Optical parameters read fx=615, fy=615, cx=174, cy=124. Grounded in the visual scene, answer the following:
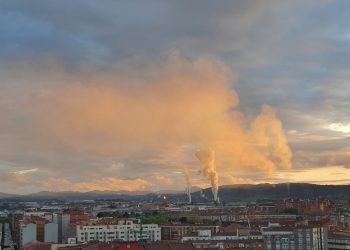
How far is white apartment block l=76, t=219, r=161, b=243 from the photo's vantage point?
61.4m

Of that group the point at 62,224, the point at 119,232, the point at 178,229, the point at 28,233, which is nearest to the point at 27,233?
the point at 28,233

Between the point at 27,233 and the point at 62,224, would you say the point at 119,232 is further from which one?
the point at 62,224

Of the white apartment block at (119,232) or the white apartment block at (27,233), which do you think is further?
the white apartment block at (27,233)

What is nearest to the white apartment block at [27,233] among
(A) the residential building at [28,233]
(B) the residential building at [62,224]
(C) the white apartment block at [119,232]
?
(A) the residential building at [28,233]

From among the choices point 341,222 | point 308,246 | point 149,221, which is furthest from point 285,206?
point 308,246

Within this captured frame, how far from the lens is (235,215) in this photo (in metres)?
94.6

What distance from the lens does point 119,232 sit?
63156 millimetres

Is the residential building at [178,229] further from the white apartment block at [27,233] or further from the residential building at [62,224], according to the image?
the white apartment block at [27,233]

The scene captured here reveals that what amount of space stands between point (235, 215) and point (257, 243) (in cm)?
4707

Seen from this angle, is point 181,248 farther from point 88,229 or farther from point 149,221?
point 149,221

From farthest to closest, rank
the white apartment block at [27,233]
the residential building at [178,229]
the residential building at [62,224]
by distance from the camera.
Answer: the residential building at [62,224], the residential building at [178,229], the white apartment block at [27,233]

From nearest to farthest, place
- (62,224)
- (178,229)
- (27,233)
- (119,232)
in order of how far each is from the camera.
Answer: (119,232) → (27,233) → (178,229) → (62,224)

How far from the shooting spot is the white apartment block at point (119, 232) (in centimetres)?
6138

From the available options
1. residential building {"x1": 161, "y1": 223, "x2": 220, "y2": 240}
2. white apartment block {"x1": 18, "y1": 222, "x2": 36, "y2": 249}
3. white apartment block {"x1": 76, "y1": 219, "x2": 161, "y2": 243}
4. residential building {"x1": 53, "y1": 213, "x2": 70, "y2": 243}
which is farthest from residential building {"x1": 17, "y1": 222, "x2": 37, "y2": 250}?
residential building {"x1": 161, "y1": 223, "x2": 220, "y2": 240}
